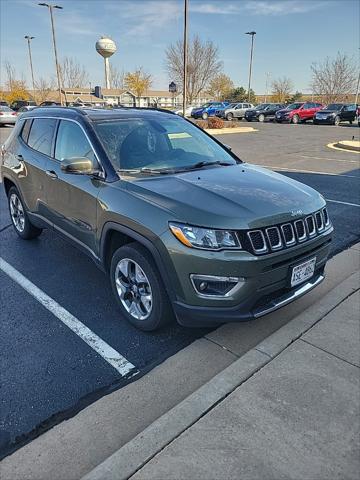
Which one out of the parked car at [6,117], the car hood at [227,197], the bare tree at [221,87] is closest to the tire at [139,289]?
the car hood at [227,197]

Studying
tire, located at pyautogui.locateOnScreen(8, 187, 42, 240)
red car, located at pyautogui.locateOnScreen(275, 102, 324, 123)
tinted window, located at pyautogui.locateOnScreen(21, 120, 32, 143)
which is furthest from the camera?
red car, located at pyautogui.locateOnScreen(275, 102, 324, 123)

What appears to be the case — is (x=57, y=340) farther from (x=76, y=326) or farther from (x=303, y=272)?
(x=303, y=272)

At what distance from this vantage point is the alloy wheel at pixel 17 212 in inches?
201

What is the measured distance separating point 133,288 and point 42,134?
93.5 inches

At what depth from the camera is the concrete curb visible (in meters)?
1.89

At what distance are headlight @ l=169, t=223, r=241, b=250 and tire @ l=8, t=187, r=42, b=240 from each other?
10.1 feet

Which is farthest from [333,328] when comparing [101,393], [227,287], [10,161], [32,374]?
[10,161]

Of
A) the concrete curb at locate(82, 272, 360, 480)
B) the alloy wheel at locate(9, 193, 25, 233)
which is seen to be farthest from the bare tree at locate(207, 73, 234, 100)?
the concrete curb at locate(82, 272, 360, 480)

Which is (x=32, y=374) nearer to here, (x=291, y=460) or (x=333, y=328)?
(x=291, y=460)

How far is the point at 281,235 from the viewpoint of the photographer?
2.63 m

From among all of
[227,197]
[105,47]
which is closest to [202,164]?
[227,197]

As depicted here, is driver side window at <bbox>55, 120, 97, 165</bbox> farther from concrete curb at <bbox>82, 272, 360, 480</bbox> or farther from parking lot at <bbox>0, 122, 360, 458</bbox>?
concrete curb at <bbox>82, 272, 360, 480</bbox>

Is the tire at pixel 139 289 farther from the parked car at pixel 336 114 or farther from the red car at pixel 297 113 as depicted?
the red car at pixel 297 113

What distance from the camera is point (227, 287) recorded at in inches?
99.2
